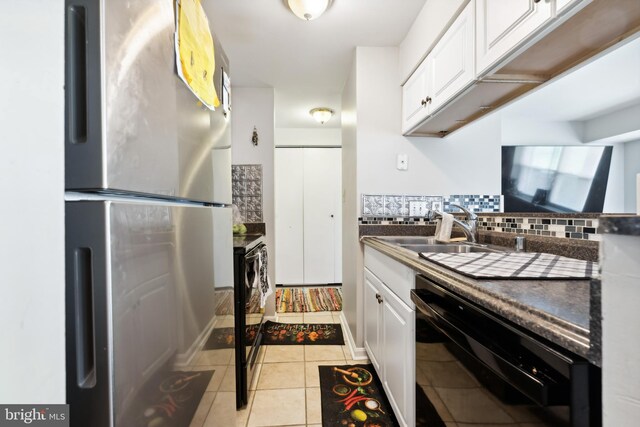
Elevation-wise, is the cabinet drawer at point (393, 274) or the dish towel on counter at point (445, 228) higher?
the dish towel on counter at point (445, 228)

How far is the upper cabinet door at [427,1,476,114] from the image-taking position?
4.03ft

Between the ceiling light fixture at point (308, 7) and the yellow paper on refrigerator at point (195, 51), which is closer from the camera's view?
the yellow paper on refrigerator at point (195, 51)

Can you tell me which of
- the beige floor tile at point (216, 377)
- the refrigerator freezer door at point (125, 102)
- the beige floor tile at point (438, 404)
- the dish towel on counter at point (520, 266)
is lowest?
the beige floor tile at point (438, 404)

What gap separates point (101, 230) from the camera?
476 millimetres

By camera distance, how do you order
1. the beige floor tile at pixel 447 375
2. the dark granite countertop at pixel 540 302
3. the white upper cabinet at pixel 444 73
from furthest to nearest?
the white upper cabinet at pixel 444 73 < the beige floor tile at pixel 447 375 < the dark granite countertop at pixel 540 302

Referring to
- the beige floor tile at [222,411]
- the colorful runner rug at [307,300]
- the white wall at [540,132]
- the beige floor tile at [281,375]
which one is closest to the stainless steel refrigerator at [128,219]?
the beige floor tile at [222,411]

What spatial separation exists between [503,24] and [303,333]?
8.21 feet

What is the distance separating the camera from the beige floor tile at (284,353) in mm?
2072

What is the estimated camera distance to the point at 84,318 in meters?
0.48

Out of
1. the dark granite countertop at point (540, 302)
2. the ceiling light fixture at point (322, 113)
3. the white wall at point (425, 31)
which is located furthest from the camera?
the ceiling light fixture at point (322, 113)

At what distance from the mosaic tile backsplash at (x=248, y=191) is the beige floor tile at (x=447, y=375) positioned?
218 cm

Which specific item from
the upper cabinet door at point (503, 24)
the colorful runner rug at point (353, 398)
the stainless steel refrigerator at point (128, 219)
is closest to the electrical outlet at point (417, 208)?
the upper cabinet door at point (503, 24)

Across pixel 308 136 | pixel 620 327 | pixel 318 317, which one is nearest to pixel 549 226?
pixel 620 327

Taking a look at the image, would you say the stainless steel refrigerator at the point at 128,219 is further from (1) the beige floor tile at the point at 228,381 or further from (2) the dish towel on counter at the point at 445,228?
(2) the dish towel on counter at the point at 445,228
